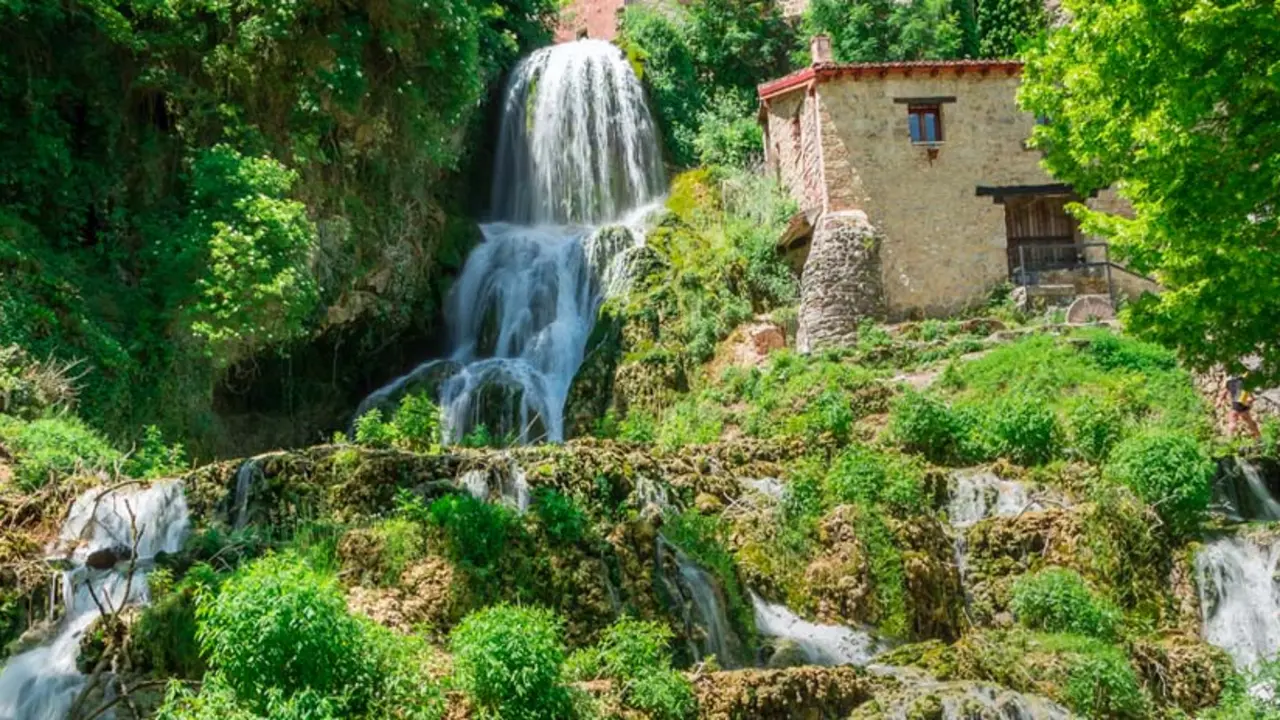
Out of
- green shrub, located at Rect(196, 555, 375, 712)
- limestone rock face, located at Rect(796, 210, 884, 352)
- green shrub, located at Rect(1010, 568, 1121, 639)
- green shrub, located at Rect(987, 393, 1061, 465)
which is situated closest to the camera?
green shrub, located at Rect(196, 555, 375, 712)

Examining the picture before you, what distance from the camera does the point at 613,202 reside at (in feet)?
102

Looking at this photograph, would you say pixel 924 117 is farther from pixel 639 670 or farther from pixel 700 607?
pixel 639 670

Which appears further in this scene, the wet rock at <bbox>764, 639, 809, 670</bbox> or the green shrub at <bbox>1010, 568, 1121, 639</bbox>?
the green shrub at <bbox>1010, 568, 1121, 639</bbox>

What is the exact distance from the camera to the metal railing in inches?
1069

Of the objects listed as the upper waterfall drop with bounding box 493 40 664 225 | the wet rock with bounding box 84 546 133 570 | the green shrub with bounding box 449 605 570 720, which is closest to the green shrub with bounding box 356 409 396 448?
the wet rock with bounding box 84 546 133 570

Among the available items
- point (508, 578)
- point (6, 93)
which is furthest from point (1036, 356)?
point (6, 93)

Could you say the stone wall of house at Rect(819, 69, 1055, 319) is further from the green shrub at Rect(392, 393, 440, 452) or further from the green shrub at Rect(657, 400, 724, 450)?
the green shrub at Rect(392, 393, 440, 452)

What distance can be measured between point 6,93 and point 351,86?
16.7ft

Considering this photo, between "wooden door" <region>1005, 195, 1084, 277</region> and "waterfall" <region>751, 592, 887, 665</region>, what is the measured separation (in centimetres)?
1559

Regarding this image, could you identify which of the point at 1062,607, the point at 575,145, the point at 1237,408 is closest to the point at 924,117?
the point at 575,145

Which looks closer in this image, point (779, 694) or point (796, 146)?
point (779, 694)

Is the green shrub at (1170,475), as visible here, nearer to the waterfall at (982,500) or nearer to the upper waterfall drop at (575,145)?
the waterfall at (982,500)

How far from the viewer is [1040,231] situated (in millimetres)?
28625

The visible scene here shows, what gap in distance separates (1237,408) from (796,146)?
12.2 m
